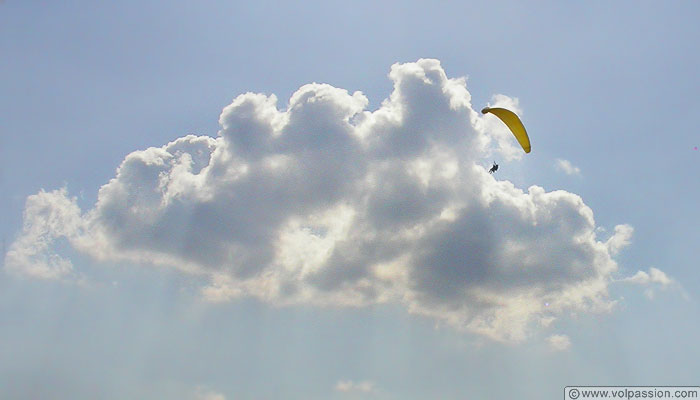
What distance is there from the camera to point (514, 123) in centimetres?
8769

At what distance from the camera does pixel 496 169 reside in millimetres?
86250

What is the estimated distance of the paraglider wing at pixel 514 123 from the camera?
8694cm

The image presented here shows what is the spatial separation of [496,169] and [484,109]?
29.9ft

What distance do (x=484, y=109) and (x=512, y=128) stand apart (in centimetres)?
617

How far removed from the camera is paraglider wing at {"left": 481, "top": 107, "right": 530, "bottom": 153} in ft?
285

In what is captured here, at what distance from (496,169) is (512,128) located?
743 cm

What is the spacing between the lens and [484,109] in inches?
3376

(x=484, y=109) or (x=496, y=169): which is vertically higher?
(x=484, y=109)

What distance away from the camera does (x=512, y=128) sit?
290 ft

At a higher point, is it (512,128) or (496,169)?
(512,128)
